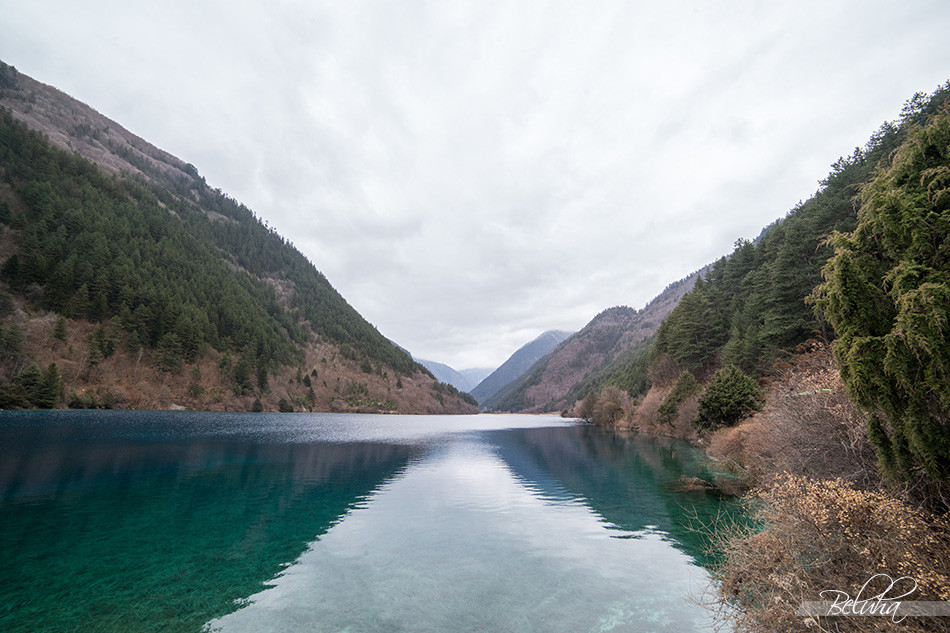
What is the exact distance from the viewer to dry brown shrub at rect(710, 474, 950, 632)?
5504 millimetres

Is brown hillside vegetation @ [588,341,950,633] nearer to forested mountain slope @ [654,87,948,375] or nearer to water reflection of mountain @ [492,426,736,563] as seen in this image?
water reflection of mountain @ [492,426,736,563]

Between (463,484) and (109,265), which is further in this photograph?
(109,265)

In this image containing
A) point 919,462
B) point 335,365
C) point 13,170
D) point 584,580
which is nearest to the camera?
point 919,462

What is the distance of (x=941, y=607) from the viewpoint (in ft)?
16.3

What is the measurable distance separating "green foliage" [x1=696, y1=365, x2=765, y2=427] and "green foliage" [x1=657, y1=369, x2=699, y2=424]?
1597 cm

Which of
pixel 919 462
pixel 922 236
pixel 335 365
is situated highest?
pixel 335 365

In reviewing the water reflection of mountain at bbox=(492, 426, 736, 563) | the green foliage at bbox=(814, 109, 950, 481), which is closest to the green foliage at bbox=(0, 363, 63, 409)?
the water reflection of mountain at bbox=(492, 426, 736, 563)

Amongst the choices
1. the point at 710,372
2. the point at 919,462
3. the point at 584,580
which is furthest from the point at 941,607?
the point at 710,372

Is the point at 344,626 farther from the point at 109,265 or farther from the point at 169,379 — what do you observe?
the point at 109,265

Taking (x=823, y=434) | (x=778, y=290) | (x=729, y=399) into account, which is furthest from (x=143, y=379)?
(x=778, y=290)

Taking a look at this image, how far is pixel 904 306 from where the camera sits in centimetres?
679

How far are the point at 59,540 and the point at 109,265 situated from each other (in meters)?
117

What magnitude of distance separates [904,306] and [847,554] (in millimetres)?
4491

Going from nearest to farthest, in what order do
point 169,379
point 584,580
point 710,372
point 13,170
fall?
point 584,580 → point 710,372 → point 169,379 → point 13,170
